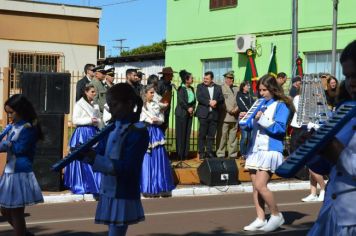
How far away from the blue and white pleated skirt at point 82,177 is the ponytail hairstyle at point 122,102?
20.9 feet

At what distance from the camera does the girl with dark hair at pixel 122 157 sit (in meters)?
5.52

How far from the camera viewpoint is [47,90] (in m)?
12.1

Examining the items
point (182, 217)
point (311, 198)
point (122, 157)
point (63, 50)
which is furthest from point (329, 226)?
point (63, 50)

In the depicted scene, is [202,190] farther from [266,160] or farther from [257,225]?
[266,160]

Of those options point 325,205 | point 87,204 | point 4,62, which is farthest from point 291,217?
point 4,62

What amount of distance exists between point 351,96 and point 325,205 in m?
0.69

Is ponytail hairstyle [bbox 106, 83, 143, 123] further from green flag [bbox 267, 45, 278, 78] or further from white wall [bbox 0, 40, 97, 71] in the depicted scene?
white wall [bbox 0, 40, 97, 71]

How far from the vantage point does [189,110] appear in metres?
15.6

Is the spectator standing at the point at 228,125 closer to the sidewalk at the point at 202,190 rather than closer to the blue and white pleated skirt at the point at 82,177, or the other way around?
the sidewalk at the point at 202,190

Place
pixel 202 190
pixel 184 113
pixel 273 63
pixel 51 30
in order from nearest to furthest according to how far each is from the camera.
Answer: pixel 202 190 < pixel 184 113 < pixel 273 63 < pixel 51 30

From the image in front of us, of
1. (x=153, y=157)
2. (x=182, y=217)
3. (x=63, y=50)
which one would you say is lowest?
(x=182, y=217)

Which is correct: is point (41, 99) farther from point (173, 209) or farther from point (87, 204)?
point (173, 209)

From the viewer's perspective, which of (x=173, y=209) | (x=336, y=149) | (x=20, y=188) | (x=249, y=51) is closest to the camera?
(x=336, y=149)

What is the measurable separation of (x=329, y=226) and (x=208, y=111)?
12042mm
